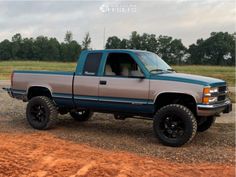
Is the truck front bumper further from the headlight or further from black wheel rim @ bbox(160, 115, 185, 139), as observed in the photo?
black wheel rim @ bbox(160, 115, 185, 139)

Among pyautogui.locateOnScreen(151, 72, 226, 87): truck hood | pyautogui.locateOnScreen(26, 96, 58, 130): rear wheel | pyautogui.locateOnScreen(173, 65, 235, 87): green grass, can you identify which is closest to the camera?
pyautogui.locateOnScreen(151, 72, 226, 87): truck hood

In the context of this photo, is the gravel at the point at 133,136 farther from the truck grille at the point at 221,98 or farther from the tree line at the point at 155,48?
the tree line at the point at 155,48

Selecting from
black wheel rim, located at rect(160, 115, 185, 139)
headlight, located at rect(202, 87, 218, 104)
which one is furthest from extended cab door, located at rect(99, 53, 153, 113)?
headlight, located at rect(202, 87, 218, 104)

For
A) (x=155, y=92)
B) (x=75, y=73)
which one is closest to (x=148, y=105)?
(x=155, y=92)

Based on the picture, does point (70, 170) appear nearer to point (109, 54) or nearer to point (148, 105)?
point (148, 105)

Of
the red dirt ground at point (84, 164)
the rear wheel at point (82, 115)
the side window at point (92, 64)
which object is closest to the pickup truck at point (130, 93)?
the side window at point (92, 64)

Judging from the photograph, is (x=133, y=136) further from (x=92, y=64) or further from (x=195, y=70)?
(x=195, y=70)

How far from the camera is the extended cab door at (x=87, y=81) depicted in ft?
28.3

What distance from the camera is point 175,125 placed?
7.76 meters

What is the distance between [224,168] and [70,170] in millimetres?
2456

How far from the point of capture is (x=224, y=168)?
243 inches

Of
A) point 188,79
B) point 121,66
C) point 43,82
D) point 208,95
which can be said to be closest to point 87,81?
point 121,66

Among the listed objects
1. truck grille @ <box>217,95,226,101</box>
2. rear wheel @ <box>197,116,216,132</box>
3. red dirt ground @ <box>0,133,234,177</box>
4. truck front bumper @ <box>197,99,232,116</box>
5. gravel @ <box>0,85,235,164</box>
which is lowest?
gravel @ <box>0,85,235,164</box>

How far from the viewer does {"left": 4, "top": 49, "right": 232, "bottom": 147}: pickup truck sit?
755 cm
